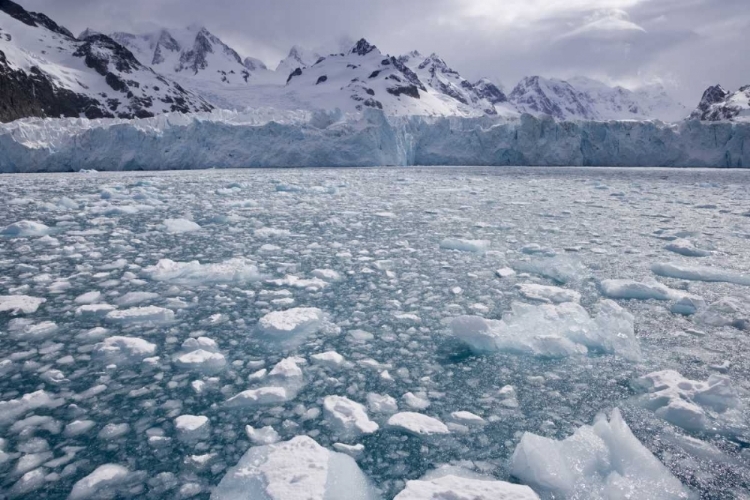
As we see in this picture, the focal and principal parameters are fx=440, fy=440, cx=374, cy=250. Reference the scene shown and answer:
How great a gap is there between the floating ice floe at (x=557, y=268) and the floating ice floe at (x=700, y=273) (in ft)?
2.00

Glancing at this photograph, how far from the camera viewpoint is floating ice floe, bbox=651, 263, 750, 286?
3.35 m

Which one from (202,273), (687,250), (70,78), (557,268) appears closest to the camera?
(202,273)

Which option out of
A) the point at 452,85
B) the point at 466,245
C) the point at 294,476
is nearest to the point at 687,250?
the point at 466,245

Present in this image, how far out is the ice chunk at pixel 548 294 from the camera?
2955 millimetres

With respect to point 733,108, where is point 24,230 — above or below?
below

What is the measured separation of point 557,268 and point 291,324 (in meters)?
2.24

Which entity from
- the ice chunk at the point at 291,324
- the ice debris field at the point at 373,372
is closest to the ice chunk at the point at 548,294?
the ice debris field at the point at 373,372

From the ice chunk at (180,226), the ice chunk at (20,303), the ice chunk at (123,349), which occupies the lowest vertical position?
the ice chunk at (123,349)

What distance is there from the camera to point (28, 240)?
459cm

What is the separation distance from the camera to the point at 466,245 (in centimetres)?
434

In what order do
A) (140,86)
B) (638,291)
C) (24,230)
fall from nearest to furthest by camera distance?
1. (638,291)
2. (24,230)
3. (140,86)

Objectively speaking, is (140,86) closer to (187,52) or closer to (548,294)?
(548,294)

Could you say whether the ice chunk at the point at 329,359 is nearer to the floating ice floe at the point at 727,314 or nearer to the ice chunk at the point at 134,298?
the ice chunk at the point at 134,298

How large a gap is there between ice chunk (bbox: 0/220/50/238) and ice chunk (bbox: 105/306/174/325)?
3.25 metres
